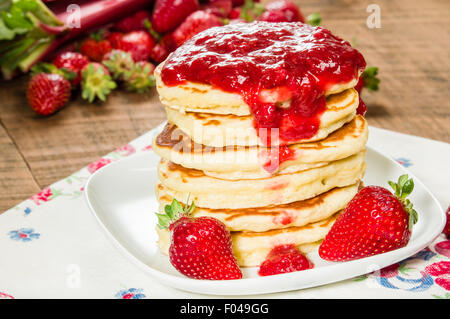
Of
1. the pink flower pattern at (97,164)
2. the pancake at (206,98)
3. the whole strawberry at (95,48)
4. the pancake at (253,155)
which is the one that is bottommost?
the pink flower pattern at (97,164)

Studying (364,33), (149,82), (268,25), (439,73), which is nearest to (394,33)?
(364,33)

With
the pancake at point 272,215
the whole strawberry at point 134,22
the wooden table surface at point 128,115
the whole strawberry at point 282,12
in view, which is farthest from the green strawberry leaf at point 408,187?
the whole strawberry at point 134,22

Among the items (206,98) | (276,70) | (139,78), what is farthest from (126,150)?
(276,70)

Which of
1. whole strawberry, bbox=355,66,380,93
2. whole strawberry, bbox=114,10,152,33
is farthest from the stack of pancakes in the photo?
whole strawberry, bbox=114,10,152,33

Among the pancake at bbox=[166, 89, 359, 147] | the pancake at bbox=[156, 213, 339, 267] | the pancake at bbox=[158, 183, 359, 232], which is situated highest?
the pancake at bbox=[166, 89, 359, 147]

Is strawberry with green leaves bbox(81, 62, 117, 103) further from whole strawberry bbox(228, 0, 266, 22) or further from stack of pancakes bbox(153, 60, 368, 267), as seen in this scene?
stack of pancakes bbox(153, 60, 368, 267)

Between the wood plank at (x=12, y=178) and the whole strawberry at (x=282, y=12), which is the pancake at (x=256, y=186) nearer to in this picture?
the wood plank at (x=12, y=178)
